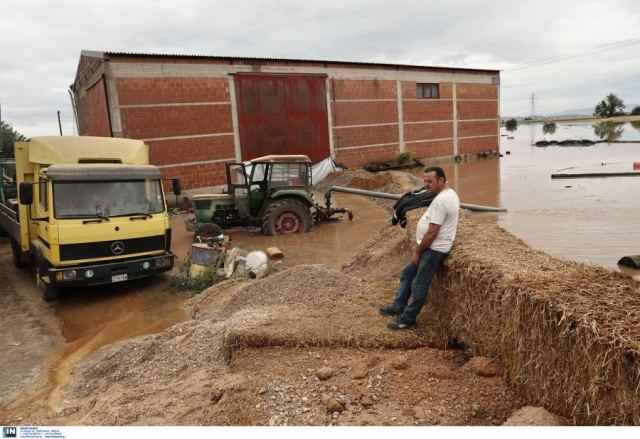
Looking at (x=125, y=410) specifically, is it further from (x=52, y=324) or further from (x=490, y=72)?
(x=490, y=72)

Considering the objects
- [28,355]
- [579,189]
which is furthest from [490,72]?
[28,355]

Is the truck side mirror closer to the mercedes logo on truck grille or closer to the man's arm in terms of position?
the mercedes logo on truck grille

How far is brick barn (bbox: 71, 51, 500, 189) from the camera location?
18.3 m

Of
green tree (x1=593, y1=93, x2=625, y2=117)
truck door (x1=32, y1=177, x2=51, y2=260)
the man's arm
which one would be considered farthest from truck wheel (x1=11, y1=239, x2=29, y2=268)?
green tree (x1=593, y1=93, x2=625, y2=117)

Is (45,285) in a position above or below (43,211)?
below

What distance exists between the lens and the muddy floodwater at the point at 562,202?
1072 cm

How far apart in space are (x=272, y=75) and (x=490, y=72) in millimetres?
19070

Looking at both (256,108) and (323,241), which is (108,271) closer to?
(323,241)

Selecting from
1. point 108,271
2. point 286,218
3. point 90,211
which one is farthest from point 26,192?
point 286,218

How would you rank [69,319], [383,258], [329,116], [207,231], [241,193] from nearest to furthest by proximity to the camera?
1. [69,319]
2. [383,258]
3. [207,231]
4. [241,193]
5. [329,116]

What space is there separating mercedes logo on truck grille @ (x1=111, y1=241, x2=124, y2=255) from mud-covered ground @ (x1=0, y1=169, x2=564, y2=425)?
4.85 ft

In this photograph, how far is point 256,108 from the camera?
21219mm

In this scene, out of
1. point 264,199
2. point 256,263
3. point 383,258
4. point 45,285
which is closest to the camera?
point 45,285

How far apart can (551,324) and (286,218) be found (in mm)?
10054
